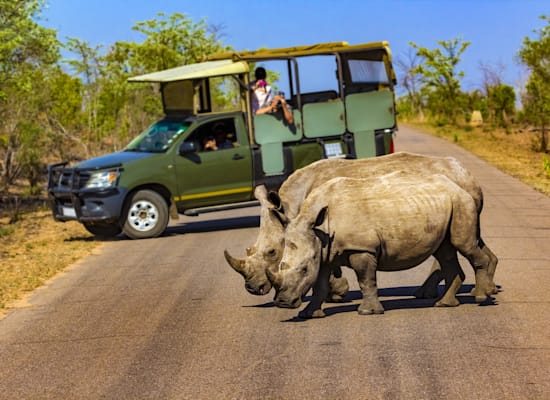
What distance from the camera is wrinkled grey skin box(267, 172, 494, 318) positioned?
9352 millimetres

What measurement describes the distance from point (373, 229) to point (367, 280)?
45 cm

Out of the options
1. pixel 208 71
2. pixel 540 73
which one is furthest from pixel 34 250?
pixel 540 73

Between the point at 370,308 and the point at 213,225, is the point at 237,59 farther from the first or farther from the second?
the point at 370,308

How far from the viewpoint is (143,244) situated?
55.2 ft

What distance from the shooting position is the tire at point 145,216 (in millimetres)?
17609

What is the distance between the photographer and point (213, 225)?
19.1m

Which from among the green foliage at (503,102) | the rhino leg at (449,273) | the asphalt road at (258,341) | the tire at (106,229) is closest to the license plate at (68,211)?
the tire at (106,229)

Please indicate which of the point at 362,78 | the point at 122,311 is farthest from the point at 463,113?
the point at 122,311

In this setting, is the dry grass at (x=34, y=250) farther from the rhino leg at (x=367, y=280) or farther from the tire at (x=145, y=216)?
the rhino leg at (x=367, y=280)

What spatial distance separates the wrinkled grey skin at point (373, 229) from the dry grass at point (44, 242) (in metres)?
4.02

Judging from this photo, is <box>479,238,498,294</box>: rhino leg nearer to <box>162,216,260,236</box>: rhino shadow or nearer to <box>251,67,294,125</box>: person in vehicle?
<box>251,67,294,125</box>: person in vehicle

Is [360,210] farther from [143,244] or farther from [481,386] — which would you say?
[143,244]

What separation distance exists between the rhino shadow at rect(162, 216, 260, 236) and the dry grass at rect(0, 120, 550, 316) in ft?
4.72

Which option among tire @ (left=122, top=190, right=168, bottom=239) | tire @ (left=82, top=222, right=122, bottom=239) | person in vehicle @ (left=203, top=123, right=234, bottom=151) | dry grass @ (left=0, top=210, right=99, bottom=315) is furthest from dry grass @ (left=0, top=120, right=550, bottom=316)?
person in vehicle @ (left=203, top=123, right=234, bottom=151)
